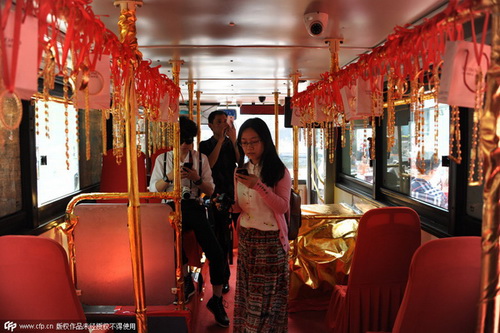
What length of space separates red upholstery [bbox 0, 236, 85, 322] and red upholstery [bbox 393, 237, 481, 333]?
122 centimetres

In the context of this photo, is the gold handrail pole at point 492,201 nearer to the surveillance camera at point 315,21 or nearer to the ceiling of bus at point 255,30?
the ceiling of bus at point 255,30

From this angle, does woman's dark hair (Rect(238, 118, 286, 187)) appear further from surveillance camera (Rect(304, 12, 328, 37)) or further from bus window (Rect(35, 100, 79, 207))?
bus window (Rect(35, 100, 79, 207))

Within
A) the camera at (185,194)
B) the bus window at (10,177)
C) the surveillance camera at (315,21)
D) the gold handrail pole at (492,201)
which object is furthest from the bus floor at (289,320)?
the gold handrail pole at (492,201)

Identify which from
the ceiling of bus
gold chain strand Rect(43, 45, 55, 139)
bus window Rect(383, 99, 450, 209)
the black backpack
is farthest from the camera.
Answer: bus window Rect(383, 99, 450, 209)

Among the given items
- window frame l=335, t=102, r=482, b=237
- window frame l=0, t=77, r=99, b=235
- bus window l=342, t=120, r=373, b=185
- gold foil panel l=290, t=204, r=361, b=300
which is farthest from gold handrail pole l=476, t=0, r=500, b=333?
bus window l=342, t=120, r=373, b=185

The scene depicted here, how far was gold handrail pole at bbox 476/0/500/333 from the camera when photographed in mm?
772

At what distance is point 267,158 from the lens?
2316 millimetres

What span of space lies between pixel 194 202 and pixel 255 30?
1323mm

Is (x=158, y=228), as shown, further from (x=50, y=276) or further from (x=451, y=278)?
(x=451, y=278)

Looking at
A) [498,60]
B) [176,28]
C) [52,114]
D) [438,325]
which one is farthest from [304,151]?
[498,60]

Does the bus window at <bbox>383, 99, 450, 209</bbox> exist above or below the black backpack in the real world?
above

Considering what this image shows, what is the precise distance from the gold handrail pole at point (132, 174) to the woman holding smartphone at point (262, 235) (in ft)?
2.75

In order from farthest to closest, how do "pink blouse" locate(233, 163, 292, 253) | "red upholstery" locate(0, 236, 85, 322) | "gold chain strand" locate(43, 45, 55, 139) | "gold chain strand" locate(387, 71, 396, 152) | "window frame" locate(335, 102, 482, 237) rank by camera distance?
"window frame" locate(335, 102, 482, 237)
"pink blouse" locate(233, 163, 292, 253)
"gold chain strand" locate(387, 71, 396, 152)
"red upholstery" locate(0, 236, 85, 322)
"gold chain strand" locate(43, 45, 55, 139)

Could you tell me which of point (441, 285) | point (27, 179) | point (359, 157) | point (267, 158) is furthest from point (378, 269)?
point (359, 157)
